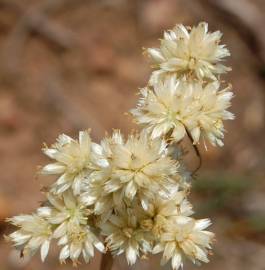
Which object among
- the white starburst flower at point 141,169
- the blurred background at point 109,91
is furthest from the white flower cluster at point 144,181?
the blurred background at point 109,91

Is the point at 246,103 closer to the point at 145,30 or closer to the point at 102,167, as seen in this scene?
the point at 145,30

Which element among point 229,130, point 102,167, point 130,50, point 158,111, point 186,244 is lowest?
point 186,244

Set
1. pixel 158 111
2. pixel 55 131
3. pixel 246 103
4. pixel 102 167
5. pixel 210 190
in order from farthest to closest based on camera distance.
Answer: pixel 246 103 → pixel 55 131 → pixel 210 190 → pixel 158 111 → pixel 102 167

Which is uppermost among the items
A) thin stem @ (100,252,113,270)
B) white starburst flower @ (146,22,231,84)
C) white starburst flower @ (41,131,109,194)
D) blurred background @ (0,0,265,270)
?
blurred background @ (0,0,265,270)

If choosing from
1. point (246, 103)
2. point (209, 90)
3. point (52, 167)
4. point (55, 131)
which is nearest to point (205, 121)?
point (209, 90)

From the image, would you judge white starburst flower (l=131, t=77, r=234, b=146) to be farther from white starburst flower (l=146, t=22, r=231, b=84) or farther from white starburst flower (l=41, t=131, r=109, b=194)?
white starburst flower (l=41, t=131, r=109, b=194)

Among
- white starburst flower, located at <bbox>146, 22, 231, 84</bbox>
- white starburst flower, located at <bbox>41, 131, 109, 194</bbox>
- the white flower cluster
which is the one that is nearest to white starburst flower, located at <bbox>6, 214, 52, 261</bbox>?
the white flower cluster
